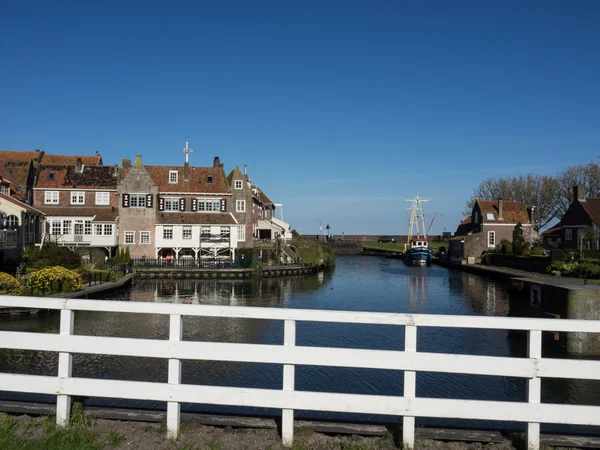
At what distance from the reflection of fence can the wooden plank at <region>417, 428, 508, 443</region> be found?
166 feet

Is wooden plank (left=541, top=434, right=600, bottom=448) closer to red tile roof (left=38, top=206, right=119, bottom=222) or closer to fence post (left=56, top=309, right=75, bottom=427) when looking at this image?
fence post (left=56, top=309, right=75, bottom=427)

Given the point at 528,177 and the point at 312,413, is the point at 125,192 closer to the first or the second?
the point at 312,413

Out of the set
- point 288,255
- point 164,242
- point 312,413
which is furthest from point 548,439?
point 288,255

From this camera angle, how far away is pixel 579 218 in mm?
64812

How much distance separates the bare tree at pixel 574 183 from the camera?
3033 inches

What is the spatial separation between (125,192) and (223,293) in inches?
944

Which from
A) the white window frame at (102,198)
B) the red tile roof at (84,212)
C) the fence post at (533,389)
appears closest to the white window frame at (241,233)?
the red tile roof at (84,212)

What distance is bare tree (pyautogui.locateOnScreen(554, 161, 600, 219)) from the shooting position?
77031 millimetres

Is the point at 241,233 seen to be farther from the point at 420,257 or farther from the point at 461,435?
the point at 461,435

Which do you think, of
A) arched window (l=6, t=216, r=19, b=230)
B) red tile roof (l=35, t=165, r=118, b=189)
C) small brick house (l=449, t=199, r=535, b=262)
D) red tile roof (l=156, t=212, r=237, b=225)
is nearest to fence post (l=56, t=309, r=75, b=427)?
arched window (l=6, t=216, r=19, b=230)

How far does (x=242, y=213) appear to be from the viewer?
62031 millimetres

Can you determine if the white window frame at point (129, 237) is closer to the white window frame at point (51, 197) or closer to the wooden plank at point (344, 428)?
the white window frame at point (51, 197)

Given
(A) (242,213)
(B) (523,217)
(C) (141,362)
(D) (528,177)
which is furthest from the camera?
(D) (528,177)

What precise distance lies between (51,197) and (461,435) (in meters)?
60.4
